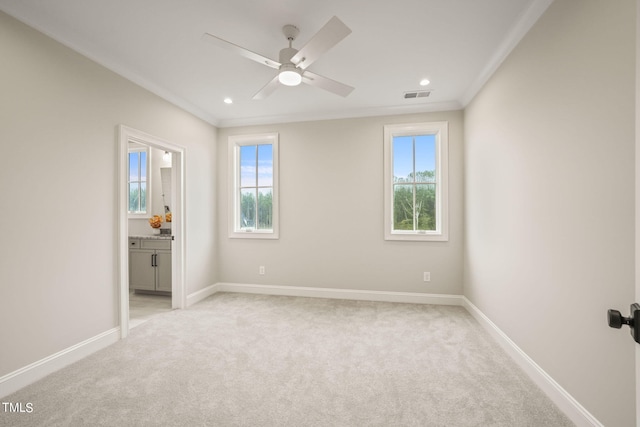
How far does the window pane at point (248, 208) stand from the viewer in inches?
182

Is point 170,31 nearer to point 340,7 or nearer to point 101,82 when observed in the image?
point 101,82

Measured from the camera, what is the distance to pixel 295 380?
6.95 feet

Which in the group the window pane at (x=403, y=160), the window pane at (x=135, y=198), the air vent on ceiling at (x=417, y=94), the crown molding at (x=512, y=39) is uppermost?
the air vent on ceiling at (x=417, y=94)

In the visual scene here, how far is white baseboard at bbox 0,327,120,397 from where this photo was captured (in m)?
1.97

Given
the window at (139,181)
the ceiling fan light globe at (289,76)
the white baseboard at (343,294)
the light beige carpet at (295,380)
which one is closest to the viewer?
the light beige carpet at (295,380)

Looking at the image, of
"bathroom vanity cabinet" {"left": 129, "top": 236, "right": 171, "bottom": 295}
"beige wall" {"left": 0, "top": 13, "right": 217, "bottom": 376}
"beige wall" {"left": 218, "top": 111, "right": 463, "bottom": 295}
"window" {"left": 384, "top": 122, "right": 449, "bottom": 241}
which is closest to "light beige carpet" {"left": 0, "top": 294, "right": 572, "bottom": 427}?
"beige wall" {"left": 0, "top": 13, "right": 217, "bottom": 376}

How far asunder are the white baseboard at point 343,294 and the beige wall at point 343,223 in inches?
2.9

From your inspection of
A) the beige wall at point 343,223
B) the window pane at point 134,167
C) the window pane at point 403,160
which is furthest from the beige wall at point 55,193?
the window pane at point 403,160

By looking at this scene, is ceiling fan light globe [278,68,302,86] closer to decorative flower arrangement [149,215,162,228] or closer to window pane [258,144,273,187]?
window pane [258,144,273,187]

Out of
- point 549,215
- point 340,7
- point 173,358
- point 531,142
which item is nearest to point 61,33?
point 340,7

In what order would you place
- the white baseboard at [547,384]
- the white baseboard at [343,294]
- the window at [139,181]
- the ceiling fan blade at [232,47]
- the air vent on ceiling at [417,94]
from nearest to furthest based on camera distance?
the white baseboard at [547,384] < the ceiling fan blade at [232,47] < the air vent on ceiling at [417,94] < the white baseboard at [343,294] < the window at [139,181]

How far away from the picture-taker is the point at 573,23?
5.56 ft

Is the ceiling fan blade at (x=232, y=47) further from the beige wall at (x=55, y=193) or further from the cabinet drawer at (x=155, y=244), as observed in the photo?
the cabinet drawer at (x=155, y=244)

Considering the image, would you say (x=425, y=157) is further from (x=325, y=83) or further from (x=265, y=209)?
(x=265, y=209)
